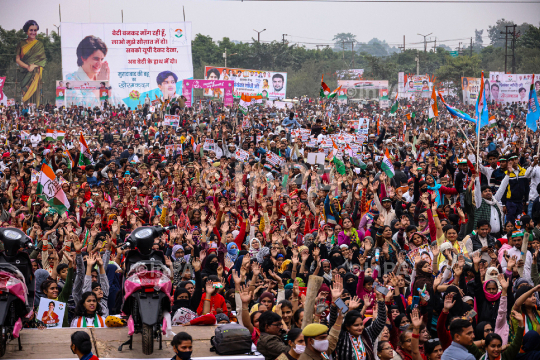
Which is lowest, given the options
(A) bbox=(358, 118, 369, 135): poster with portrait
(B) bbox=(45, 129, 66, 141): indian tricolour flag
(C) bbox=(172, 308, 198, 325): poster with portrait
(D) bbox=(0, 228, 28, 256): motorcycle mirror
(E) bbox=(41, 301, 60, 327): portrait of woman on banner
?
(C) bbox=(172, 308, 198, 325): poster with portrait

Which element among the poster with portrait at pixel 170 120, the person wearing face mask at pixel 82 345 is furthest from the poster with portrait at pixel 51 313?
the poster with portrait at pixel 170 120

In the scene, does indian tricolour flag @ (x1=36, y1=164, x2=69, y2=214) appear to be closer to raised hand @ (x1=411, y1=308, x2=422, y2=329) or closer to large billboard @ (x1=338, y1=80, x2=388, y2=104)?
raised hand @ (x1=411, y1=308, x2=422, y2=329)

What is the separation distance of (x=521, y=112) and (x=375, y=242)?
28.5 m

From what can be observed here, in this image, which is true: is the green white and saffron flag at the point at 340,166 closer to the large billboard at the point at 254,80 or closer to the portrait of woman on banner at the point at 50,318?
the portrait of woman on banner at the point at 50,318

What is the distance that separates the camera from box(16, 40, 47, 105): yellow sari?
150ft

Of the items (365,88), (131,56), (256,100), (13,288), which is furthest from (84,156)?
(365,88)

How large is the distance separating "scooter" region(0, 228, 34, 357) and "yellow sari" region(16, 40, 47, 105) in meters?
42.4

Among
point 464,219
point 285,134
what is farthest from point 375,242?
point 285,134

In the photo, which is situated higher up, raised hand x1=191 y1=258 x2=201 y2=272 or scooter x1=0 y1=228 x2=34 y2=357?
scooter x1=0 y1=228 x2=34 y2=357

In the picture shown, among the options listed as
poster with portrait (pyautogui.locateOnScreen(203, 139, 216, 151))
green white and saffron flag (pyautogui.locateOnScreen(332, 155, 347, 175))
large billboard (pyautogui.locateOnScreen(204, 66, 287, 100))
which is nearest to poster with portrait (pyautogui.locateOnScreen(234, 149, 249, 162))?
green white and saffron flag (pyautogui.locateOnScreen(332, 155, 347, 175))

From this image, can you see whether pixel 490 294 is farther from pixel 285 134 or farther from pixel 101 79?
pixel 101 79

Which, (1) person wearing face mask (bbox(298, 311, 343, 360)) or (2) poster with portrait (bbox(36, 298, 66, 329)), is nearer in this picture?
(1) person wearing face mask (bbox(298, 311, 343, 360))

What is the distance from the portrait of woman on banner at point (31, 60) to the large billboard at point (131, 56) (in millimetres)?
7677

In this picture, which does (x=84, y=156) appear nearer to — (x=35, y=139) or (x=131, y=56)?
(x=35, y=139)
